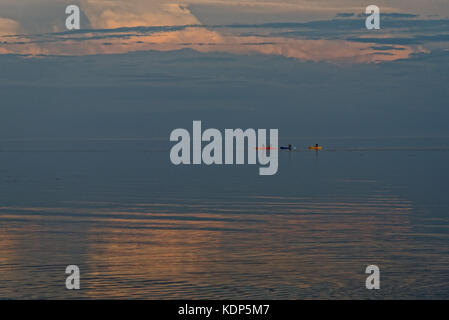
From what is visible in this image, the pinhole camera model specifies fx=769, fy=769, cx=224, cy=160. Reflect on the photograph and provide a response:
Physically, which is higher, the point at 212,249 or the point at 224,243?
the point at 224,243

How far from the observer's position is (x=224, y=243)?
34.3 metres

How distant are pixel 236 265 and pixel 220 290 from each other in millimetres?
4280

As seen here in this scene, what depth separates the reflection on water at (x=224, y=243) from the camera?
2522 cm

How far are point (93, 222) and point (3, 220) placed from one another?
541 centimetres

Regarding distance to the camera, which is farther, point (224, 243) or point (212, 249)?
point (224, 243)

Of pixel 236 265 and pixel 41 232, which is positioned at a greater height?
pixel 41 232

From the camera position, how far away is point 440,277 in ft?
87.0

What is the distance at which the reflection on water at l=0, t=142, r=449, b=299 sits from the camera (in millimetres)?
25219

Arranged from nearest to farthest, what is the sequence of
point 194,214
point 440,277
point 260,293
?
point 260,293, point 440,277, point 194,214
